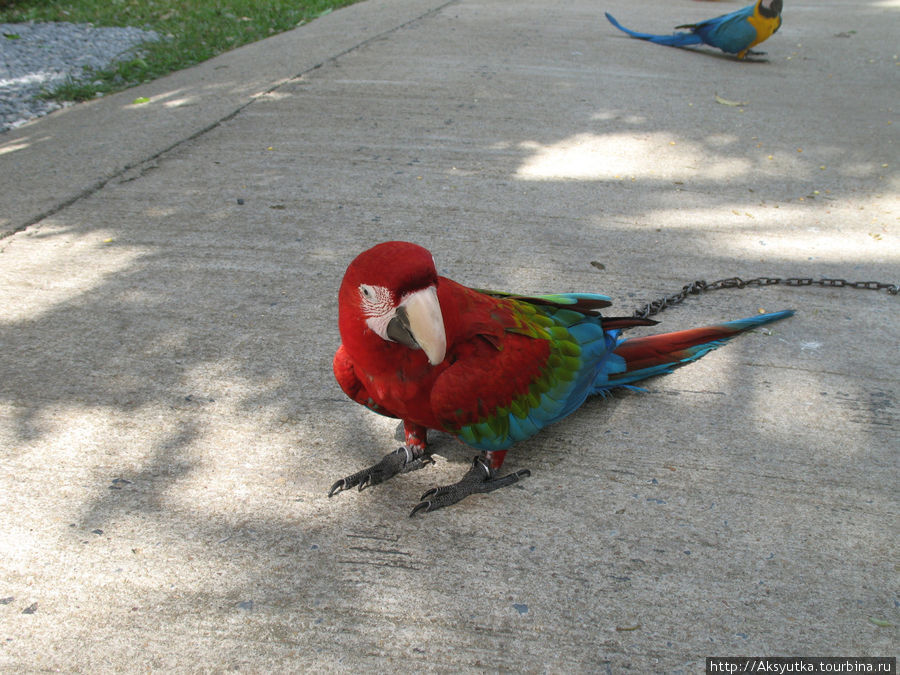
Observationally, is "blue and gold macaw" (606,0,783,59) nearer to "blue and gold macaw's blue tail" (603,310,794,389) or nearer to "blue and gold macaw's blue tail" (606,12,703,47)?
"blue and gold macaw's blue tail" (606,12,703,47)

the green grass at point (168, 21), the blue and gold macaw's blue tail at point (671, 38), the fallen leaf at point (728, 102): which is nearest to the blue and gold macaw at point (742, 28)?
the blue and gold macaw's blue tail at point (671, 38)

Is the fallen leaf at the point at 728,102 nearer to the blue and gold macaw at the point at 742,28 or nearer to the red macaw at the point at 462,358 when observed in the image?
the blue and gold macaw at the point at 742,28

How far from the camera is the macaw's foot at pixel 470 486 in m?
2.05

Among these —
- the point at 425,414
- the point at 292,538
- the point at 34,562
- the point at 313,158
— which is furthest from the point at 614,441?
the point at 313,158

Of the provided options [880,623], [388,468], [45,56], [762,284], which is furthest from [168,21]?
[880,623]

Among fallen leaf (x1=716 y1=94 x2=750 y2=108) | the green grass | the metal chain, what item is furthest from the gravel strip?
fallen leaf (x1=716 y1=94 x2=750 y2=108)

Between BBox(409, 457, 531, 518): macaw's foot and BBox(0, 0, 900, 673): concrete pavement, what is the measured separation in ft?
0.16

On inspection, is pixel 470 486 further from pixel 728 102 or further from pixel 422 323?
pixel 728 102

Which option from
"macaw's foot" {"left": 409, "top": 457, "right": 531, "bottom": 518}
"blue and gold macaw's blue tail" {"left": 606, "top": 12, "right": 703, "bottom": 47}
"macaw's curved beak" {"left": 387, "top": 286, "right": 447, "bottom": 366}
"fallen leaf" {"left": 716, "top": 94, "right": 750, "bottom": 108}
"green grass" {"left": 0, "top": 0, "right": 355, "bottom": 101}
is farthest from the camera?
"blue and gold macaw's blue tail" {"left": 606, "top": 12, "right": 703, "bottom": 47}

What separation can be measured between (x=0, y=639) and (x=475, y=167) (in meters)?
3.56

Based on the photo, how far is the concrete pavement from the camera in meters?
1.71

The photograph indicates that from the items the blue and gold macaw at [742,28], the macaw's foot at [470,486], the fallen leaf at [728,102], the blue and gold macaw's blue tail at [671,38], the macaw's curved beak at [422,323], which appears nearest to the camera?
the macaw's curved beak at [422,323]

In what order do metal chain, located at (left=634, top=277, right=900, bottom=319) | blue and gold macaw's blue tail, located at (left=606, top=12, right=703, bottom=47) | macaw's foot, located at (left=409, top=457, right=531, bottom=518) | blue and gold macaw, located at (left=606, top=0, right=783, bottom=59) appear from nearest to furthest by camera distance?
macaw's foot, located at (left=409, top=457, right=531, bottom=518) < metal chain, located at (left=634, top=277, right=900, bottom=319) < blue and gold macaw, located at (left=606, top=0, right=783, bottom=59) < blue and gold macaw's blue tail, located at (left=606, top=12, right=703, bottom=47)

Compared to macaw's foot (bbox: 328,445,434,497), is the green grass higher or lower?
higher
